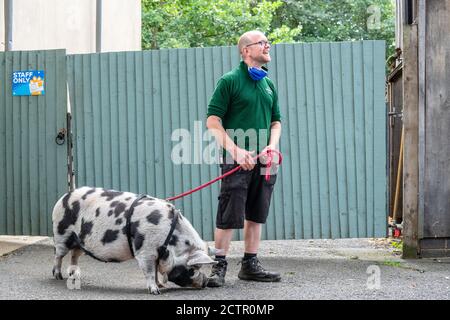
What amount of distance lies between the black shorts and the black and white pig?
29cm

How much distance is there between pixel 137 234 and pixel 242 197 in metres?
0.83

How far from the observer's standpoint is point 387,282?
5957 mm

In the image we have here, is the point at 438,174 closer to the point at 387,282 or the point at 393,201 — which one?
the point at 387,282

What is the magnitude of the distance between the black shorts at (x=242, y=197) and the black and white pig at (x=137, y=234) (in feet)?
0.94

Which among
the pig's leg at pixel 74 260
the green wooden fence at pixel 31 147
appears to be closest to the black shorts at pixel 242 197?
the pig's leg at pixel 74 260

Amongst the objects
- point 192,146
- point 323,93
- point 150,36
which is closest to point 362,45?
point 323,93

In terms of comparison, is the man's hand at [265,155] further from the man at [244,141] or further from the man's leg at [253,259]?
the man's leg at [253,259]

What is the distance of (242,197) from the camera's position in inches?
223

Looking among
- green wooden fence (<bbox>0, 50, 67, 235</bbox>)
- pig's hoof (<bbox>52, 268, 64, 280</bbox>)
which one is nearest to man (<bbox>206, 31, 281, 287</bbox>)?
pig's hoof (<bbox>52, 268, 64, 280</bbox>)

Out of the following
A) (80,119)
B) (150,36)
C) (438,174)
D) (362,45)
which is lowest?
(438,174)

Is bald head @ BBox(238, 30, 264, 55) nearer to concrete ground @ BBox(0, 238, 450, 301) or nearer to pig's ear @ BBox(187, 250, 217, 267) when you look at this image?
pig's ear @ BBox(187, 250, 217, 267)

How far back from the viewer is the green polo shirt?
5.68 m

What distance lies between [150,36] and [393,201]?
15.9 metres

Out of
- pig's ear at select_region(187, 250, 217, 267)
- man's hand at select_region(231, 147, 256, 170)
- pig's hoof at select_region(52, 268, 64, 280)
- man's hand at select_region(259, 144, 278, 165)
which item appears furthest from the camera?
pig's hoof at select_region(52, 268, 64, 280)
